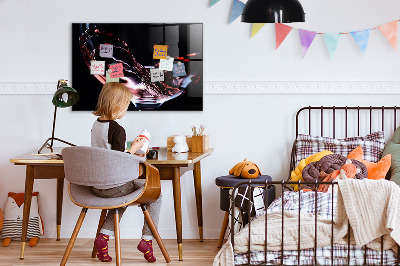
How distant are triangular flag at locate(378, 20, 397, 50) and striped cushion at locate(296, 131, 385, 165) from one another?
0.66 metres

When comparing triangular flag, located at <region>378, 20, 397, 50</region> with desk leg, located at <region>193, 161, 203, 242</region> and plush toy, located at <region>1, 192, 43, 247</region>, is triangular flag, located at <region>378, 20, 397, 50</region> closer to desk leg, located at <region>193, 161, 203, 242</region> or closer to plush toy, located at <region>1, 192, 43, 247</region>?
desk leg, located at <region>193, 161, 203, 242</region>

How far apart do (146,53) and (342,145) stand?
154 centimetres

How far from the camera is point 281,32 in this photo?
4488 millimetres

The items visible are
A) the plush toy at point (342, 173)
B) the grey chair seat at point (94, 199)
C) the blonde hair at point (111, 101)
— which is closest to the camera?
the grey chair seat at point (94, 199)

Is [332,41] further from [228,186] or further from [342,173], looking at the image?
[228,186]

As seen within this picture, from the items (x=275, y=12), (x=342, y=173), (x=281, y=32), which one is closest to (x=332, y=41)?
(x=281, y=32)

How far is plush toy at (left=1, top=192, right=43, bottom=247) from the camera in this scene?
4.44m

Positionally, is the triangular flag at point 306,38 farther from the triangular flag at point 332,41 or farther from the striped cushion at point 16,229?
the striped cushion at point 16,229

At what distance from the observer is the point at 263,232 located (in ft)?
10.4

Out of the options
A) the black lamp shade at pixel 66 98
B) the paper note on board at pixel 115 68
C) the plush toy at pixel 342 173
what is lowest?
the plush toy at pixel 342 173

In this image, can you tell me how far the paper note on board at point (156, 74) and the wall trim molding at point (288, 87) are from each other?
1.06 ft

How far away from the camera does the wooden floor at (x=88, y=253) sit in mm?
3889

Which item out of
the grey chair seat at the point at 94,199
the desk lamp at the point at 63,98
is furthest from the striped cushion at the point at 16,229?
the grey chair seat at the point at 94,199

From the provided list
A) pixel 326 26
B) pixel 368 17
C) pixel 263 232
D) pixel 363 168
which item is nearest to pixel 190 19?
pixel 326 26
